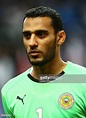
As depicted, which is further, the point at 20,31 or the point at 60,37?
the point at 20,31

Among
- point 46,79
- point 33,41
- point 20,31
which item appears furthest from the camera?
point 20,31

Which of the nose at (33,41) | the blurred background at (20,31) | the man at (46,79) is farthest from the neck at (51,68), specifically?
the blurred background at (20,31)

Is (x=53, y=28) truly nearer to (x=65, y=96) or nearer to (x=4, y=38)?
(x=65, y=96)

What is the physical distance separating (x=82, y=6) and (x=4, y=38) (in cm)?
79

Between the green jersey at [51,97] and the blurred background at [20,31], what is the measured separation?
3.84ft

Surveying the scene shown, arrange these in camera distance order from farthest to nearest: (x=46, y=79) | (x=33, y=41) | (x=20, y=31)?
(x=20, y=31) < (x=46, y=79) < (x=33, y=41)

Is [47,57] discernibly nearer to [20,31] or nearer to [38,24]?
[38,24]

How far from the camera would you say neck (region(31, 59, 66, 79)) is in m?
1.89

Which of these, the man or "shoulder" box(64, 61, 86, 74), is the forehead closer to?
the man

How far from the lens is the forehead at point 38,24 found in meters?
1.80

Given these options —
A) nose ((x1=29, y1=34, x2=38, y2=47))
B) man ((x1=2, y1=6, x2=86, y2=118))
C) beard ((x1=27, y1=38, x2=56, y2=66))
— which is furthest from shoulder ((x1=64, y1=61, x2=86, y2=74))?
nose ((x1=29, y1=34, x2=38, y2=47))

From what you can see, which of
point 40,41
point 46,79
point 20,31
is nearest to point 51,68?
point 46,79

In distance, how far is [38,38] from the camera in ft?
5.92

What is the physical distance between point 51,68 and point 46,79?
0.06 meters
